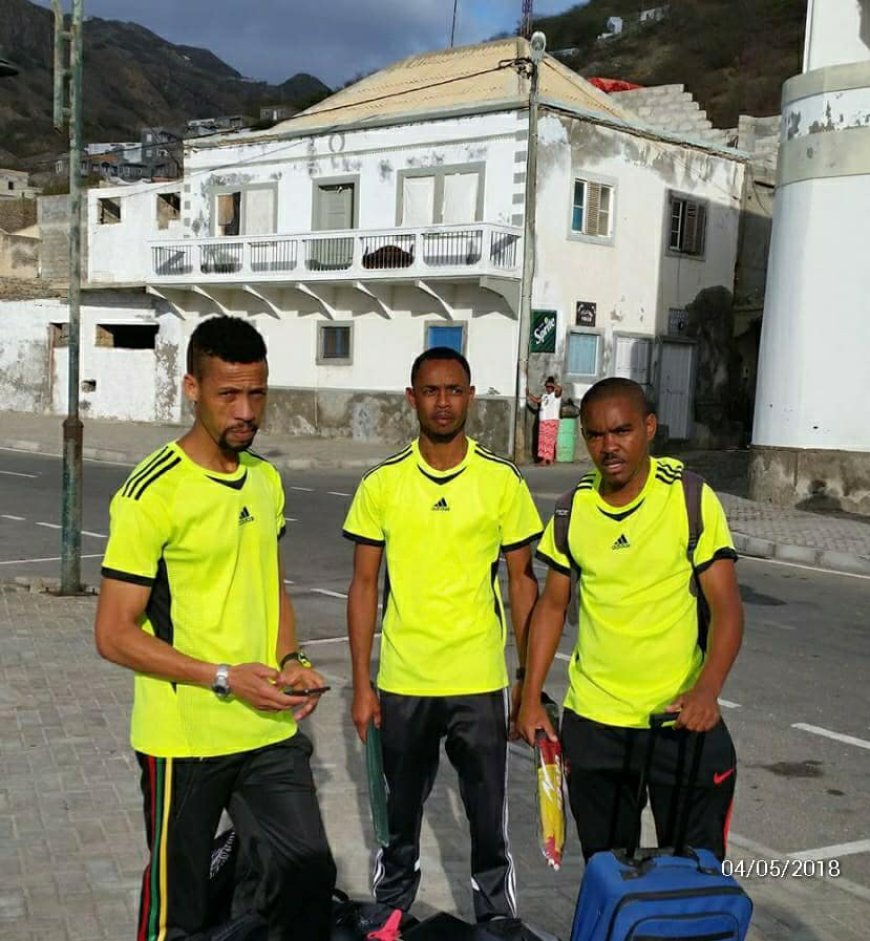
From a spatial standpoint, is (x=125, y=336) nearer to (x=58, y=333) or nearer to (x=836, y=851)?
(x=58, y=333)

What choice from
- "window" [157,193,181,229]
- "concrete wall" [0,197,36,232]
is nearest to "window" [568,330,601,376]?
"window" [157,193,181,229]

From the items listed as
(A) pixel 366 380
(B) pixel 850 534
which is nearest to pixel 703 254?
(A) pixel 366 380

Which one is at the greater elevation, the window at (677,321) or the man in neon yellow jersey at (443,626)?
the window at (677,321)

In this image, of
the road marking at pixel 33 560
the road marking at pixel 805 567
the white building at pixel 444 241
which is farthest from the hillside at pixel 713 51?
the road marking at pixel 33 560

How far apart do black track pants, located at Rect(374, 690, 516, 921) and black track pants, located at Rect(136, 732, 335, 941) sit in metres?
0.69

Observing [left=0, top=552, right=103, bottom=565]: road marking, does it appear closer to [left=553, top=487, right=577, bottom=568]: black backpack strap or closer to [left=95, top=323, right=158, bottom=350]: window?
[left=553, top=487, right=577, bottom=568]: black backpack strap

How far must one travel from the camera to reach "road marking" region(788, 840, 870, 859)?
4.95m

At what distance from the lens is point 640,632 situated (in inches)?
137

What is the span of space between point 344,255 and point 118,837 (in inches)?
929

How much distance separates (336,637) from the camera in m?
8.86

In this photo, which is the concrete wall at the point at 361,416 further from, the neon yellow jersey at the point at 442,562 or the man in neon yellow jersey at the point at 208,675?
the man in neon yellow jersey at the point at 208,675

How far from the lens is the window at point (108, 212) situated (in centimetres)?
3478

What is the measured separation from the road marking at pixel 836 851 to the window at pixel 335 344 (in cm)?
2424

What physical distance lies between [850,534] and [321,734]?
10.1 metres
